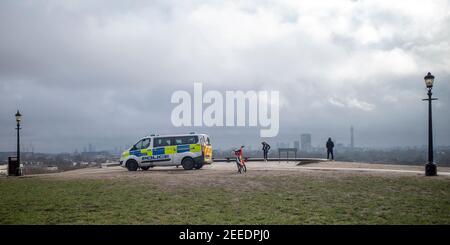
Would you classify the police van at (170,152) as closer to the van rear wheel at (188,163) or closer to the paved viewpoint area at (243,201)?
the van rear wheel at (188,163)

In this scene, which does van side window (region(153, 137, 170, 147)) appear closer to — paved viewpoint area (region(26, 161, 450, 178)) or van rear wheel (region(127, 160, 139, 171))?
paved viewpoint area (region(26, 161, 450, 178))

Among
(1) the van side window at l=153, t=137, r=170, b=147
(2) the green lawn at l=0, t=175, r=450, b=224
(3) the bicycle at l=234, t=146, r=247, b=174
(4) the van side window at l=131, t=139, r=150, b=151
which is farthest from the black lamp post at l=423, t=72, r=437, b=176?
(4) the van side window at l=131, t=139, r=150, b=151

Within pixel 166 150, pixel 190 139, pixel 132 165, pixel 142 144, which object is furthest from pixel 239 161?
pixel 132 165

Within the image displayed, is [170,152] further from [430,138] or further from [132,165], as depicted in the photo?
[430,138]

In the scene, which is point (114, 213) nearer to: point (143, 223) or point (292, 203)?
point (143, 223)

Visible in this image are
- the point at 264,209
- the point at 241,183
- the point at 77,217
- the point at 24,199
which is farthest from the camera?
the point at 241,183

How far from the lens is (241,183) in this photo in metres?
13.9

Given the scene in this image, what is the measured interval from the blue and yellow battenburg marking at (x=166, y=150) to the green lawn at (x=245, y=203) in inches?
231

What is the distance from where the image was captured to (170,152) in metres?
20.5

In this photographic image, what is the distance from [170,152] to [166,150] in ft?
0.84
